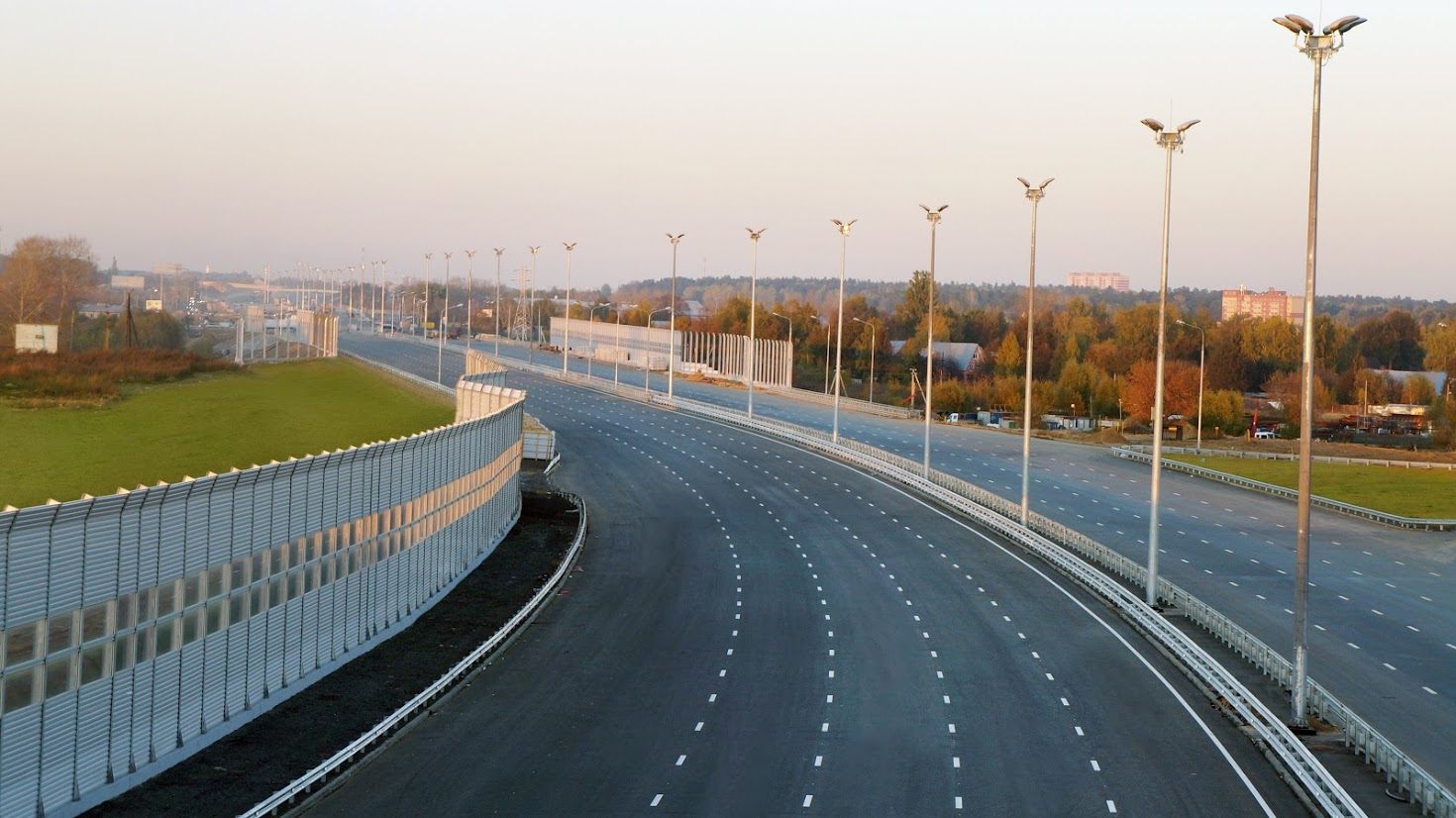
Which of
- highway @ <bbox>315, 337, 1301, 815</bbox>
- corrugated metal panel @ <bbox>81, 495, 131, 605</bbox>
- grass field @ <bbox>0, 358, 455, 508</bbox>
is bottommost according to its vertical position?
highway @ <bbox>315, 337, 1301, 815</bbox>

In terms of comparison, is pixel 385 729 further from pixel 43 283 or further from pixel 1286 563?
pixel 43 283

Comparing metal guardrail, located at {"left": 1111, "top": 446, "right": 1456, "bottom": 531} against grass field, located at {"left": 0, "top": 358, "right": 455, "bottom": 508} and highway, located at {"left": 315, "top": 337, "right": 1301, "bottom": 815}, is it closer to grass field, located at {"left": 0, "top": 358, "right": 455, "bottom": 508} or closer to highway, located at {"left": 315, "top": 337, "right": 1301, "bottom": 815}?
highway, located at {"left": 315, "top": 337, "right": 1301, "bottom": 815}

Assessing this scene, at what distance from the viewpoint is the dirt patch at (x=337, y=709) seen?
22.7 m

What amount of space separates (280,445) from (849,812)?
59.2 metres

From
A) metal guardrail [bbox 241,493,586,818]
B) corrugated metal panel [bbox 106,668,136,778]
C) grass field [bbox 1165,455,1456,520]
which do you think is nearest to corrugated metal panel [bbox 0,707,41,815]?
corrugated metal panel [bbox 106,668,136,778]

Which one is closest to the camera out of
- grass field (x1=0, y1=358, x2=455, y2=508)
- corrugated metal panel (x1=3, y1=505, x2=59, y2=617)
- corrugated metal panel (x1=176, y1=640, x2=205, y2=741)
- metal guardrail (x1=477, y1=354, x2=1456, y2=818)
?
corrugated metal panel (x1=3, y1=505, x2=59, y2=617)

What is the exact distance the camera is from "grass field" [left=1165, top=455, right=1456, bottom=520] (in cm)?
7919

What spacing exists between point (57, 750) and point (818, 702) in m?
17.2

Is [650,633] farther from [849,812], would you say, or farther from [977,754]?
[849,812]

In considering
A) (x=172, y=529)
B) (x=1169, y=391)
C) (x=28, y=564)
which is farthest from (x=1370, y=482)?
(x=28, y=564)

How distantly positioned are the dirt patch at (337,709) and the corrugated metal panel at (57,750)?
672 mm

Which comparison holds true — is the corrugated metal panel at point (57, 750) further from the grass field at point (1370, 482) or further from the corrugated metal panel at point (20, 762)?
the grass field at point (1370, 482)

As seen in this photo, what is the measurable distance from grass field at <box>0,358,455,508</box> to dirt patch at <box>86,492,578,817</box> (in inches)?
946

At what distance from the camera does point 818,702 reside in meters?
32.8
